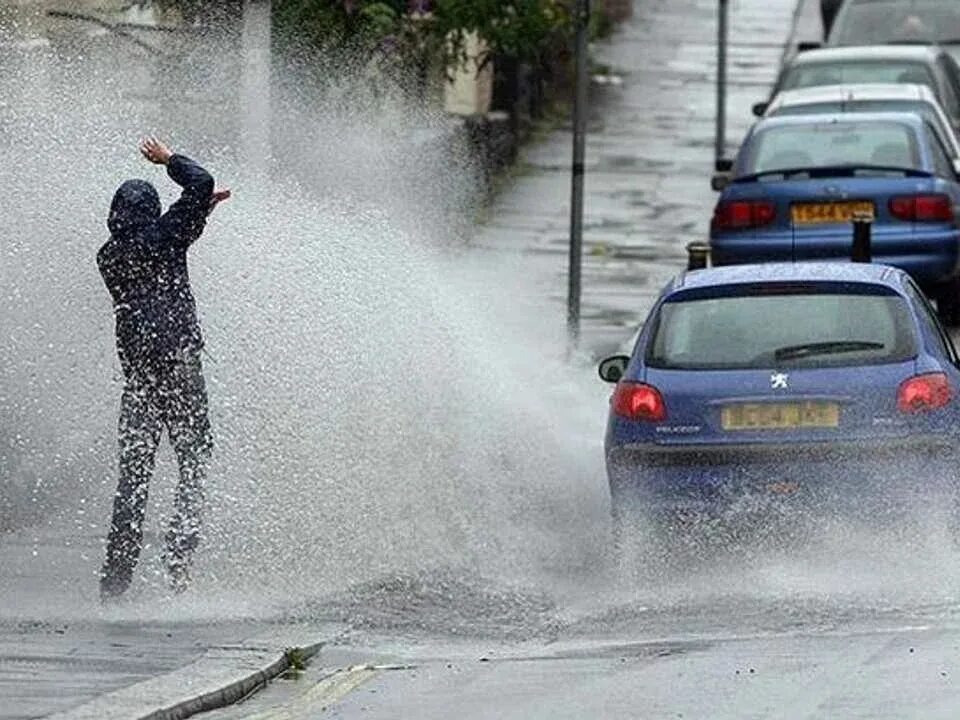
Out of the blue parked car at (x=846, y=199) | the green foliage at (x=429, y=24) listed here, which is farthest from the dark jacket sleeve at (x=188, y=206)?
the blue parked car at (x=846, y=199)

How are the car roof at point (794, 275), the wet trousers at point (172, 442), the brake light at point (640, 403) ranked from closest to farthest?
the wet trousers at point (172, 442), the brake light at point (640, 403), the car roof at point (794, 275)

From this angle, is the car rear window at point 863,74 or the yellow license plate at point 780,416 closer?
the yellow license plate at point 780,416

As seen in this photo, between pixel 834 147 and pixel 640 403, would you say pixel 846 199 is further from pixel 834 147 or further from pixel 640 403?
pixel 640 403

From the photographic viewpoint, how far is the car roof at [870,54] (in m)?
30.1

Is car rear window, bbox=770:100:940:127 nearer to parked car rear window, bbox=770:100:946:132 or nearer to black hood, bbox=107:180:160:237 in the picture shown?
parked car rear window, bbox=770:100:946:132

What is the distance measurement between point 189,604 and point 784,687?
339 centimetres

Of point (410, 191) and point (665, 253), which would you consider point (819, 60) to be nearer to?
point (665, 253)

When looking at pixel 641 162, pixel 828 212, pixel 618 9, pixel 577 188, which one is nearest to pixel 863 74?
pixel 641 162

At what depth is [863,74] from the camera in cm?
2973

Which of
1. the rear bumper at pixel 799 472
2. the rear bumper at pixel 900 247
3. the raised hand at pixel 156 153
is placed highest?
the raised hand at pixel 156 153

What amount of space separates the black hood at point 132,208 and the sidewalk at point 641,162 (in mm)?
8851

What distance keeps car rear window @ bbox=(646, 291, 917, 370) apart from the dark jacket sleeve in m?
2.17

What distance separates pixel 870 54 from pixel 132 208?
17.0 metres

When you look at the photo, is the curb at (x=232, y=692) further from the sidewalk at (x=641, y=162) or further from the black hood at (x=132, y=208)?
the sidewalk at (x=641, y=162)
